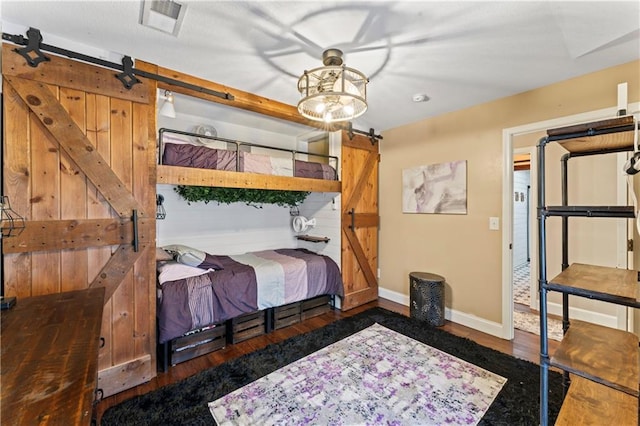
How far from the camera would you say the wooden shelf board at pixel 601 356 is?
1030 millimetres

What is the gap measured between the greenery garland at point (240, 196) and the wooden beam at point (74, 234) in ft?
4.13

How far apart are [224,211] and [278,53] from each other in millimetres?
2423

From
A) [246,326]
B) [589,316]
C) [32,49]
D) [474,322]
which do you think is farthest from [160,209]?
[589,316]

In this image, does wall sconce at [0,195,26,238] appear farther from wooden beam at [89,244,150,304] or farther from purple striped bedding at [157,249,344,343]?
purple striped bedding at [157,249,344,343]

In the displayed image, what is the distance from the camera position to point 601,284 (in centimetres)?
117

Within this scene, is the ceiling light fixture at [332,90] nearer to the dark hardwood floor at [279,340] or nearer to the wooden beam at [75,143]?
the wooden beam at [75,143]

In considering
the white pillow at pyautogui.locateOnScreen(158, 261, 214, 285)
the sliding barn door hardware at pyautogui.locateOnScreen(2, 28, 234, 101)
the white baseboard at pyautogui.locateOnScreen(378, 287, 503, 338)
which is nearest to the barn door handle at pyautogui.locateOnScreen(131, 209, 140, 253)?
the white pillow at pyautogui.locateOnScreen(158, 261, 214, 285)

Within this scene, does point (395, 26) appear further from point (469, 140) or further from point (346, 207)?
point (346, 207)

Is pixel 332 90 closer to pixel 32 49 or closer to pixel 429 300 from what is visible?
pixel 32 49

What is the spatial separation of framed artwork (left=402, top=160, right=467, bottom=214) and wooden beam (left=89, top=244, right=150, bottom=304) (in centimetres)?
314

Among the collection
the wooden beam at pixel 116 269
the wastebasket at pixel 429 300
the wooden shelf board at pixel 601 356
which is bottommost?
the wastebasket at pixel 429 300

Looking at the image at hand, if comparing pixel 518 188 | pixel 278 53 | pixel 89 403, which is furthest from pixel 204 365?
pixel 518 188

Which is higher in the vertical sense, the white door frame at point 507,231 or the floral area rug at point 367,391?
the white door frame at point 507,231

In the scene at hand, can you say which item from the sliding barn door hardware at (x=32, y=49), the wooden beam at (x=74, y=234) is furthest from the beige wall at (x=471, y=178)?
the sliding barn door hardware at (x=32, y=49)
